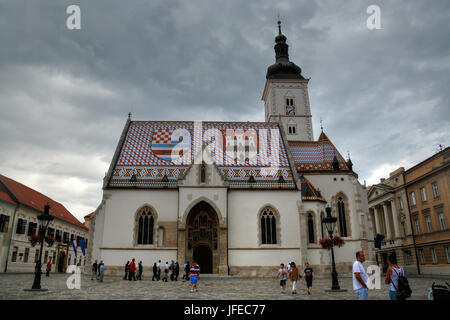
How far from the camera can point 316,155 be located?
38.1 meters

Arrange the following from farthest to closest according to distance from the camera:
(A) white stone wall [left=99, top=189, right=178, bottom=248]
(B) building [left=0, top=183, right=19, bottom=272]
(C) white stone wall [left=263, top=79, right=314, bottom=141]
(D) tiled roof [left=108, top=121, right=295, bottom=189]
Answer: (C) white stone wall [left=263, top=79, right=314, bottom=141], (B) building [left=0, top=183, right=19, bottom=272], (D) tiled roof [left=108, top=121, right=295, bottom=189], (A) white stone wall [left=99, top=189, right=178, bottom=248]

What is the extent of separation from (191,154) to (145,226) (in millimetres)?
9110

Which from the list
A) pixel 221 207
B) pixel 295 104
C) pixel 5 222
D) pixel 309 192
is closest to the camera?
pixel 221 207

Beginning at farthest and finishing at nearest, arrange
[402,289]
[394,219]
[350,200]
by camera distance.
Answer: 1. [394,219]
2. [350,200]
3. [402,289]

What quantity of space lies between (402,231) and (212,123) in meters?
28.7

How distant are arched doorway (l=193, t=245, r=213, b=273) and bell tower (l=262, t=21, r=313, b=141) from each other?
74.2ft

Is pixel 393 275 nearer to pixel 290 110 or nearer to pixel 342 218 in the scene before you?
pixel 342 218

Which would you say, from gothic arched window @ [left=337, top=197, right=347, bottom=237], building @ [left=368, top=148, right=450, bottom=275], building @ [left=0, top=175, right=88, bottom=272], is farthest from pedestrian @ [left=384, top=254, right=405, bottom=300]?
building @ [left=0, top=175, right=88, bottom=272]

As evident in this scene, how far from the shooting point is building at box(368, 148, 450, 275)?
3269cm

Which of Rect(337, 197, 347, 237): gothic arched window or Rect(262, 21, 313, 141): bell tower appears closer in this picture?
Rect(337, 197, 347, 237): gothic arched window

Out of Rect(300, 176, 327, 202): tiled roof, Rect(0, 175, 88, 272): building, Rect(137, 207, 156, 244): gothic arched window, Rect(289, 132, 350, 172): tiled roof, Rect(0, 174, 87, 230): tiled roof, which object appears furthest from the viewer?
Rect(0, 174, 87, 230): tiled roof

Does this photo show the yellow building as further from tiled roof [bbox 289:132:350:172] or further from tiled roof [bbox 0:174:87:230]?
tiled roof [bbox 0:174:87:230]

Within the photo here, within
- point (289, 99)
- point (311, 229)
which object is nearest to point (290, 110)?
point (289, 99)
